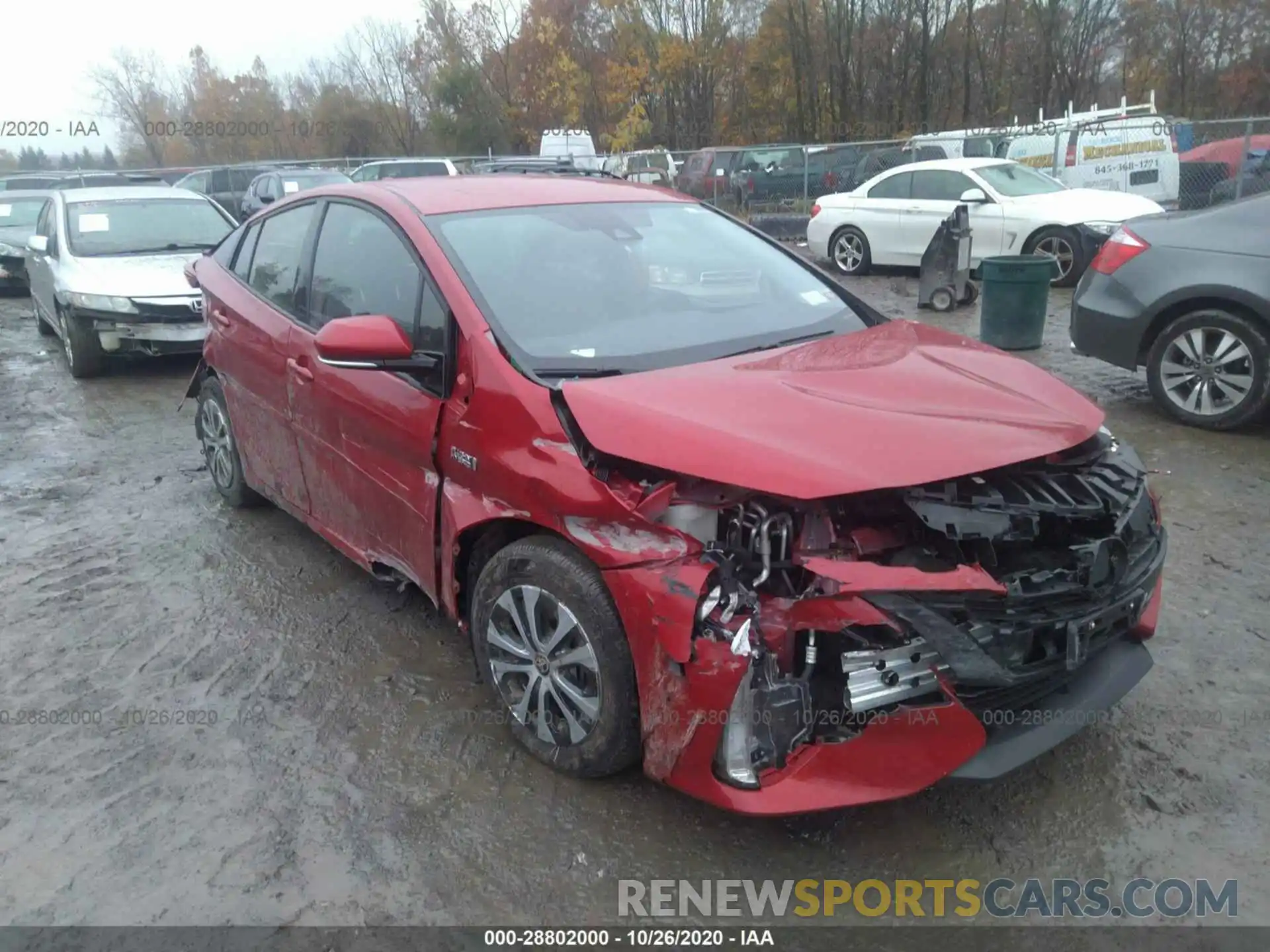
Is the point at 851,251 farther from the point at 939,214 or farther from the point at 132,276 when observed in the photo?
the point at 132,276

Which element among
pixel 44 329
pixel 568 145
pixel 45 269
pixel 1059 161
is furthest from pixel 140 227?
pixel 568 145

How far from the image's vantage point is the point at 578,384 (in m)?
3.05

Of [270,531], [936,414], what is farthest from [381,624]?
[936,414]

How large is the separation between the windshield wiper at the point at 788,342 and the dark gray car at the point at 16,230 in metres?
14.4

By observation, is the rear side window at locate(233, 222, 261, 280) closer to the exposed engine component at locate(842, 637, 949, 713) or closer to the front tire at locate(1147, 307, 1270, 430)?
the exposed engine component at locate(842, 637, 949, 713)

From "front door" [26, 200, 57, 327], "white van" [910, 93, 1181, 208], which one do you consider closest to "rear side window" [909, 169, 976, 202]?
"white van" [910, 93, 1181, 208]

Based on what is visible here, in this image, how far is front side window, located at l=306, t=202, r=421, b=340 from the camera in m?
3.67

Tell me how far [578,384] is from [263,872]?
169cm

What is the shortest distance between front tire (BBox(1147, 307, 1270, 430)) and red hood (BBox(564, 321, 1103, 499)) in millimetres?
3437

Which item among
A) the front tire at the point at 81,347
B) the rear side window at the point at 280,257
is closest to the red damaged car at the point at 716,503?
the rear side window at the point at 280,257

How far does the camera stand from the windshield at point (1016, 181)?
1224cm

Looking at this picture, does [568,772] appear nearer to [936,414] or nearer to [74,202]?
[936,414]

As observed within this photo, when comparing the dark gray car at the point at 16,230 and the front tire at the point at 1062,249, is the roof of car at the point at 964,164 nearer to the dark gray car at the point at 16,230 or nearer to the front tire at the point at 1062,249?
the front tire at the point at 1062,249

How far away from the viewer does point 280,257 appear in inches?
184
